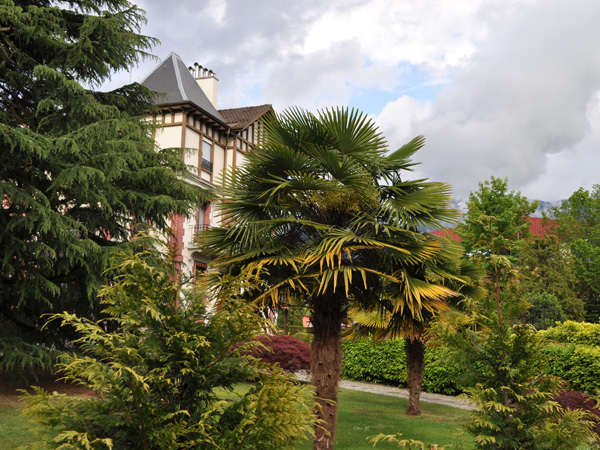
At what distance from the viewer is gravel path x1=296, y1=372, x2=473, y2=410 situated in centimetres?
1748

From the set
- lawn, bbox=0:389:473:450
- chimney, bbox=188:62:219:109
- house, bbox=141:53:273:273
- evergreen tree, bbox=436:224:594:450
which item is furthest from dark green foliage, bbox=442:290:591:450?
chimney, bbox=188:62:219:109

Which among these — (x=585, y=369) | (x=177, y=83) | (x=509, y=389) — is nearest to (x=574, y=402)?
(x=585, y=369)

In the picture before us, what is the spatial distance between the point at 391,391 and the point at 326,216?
A: 13183 mm

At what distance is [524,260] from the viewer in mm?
33750

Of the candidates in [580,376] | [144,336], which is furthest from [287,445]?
[580,376]

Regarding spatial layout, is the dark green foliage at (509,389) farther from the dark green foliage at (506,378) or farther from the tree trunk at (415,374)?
the tree trunk at (415,374)

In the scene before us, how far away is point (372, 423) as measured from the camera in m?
Answer: 12.4

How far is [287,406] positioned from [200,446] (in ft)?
2.54

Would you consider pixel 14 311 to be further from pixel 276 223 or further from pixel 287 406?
pixel 287 406

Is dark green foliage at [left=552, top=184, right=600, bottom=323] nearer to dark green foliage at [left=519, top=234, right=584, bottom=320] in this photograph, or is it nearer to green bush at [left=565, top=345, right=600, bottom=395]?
dark green foliage at [left=519, top=234, right=584, bottom=320]

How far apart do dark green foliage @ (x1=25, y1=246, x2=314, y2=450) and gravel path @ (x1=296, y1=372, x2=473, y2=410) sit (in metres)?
13.5

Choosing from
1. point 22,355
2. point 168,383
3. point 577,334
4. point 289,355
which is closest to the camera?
point 168,383

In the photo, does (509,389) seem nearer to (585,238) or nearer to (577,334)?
(577,334)

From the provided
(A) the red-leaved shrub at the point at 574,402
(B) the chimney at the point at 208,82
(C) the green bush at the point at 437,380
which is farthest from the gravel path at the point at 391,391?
(B) the chimney at the point at 208,82
